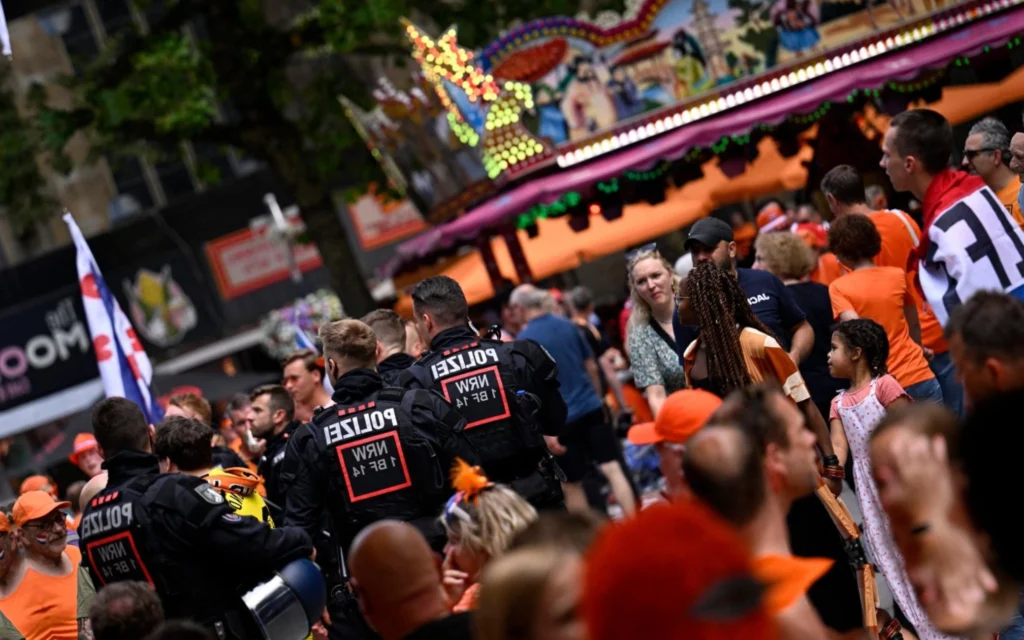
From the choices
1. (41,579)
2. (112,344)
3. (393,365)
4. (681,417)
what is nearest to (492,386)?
(393,365)

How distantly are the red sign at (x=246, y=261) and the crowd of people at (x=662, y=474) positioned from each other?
15.9 m

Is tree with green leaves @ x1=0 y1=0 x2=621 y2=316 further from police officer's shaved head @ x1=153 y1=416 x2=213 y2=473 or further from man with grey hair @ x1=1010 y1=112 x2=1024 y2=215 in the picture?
police officer's shaved head @ x1=153 y1=416 x2=213 y2=473

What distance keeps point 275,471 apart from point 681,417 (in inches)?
171

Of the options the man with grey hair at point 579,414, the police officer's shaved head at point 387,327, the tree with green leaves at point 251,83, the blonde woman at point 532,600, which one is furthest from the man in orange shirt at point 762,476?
the tree with green leaves at point 251,83

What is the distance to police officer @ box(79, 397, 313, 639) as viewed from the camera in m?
6.07

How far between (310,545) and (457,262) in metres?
11.6

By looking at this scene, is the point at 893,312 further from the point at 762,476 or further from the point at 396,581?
the point at 396,581

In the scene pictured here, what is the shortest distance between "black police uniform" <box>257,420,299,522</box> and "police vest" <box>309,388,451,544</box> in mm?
1365

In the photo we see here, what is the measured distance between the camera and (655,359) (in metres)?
8.26

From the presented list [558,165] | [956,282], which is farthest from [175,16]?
[956,282]

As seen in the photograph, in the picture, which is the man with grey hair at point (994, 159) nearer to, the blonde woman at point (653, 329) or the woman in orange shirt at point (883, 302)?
the woman in orange shirt at point (883, 302)

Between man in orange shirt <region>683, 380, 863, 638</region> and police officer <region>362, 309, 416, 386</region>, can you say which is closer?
man in orange shirt <region>683, 380, 863, 638</region>

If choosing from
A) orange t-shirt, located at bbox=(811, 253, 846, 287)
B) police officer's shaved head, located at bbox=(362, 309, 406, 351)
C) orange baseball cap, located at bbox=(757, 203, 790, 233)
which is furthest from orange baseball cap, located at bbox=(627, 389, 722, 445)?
orange baseball cap, located at bbox=(757, 203, 790, 233)

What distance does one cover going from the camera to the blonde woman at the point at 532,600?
281 cm
